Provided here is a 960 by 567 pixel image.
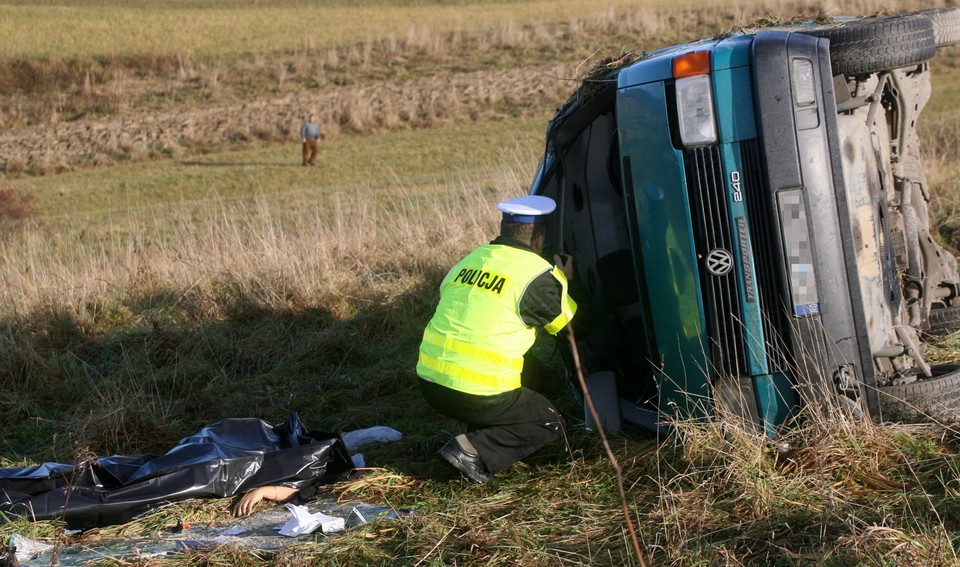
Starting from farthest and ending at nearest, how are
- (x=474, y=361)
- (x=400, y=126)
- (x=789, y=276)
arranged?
(x=400, y=126)
(x=474, y=361)
(x=789, y=276)

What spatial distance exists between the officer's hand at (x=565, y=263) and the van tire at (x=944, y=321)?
7.74 feet

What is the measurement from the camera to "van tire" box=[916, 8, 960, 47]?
4.82 meters

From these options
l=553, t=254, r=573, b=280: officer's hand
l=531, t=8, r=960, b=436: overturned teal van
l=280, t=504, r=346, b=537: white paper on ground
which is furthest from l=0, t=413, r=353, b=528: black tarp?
l=531, t=8, r=960, b=436: overturned teal van

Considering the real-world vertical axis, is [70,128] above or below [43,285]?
above

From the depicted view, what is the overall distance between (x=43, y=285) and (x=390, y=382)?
3.59 m

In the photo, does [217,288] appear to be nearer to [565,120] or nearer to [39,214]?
[565,120]

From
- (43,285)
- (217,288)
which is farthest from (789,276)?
(43,285)

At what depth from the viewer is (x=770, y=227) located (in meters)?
3.92

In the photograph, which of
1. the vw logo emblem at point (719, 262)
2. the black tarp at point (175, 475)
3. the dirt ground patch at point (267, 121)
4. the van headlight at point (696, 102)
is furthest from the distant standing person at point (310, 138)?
the vw logo emblem at point (719, 262)

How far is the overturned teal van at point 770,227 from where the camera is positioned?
3.88m

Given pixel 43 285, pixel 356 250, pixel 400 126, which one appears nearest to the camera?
pixel 43 285

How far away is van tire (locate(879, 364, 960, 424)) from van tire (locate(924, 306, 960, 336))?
174 cm

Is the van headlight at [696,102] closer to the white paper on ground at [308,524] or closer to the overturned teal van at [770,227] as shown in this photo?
the overturned teal van at [770,227]

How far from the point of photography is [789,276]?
392 centimetres
